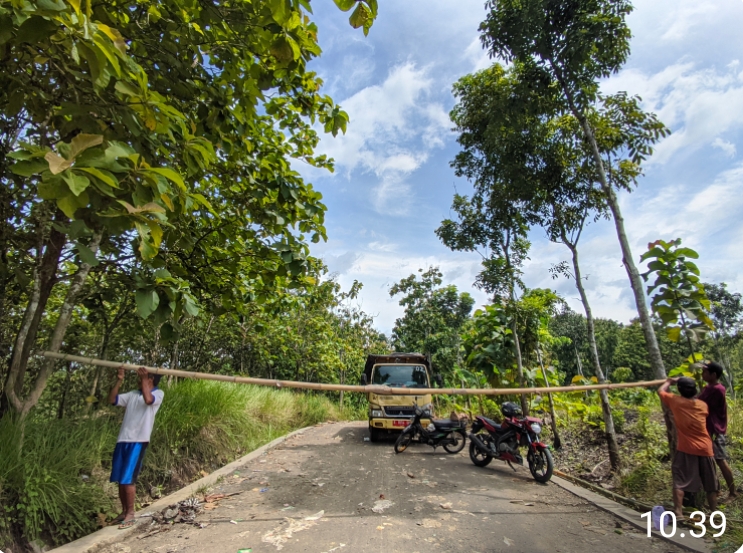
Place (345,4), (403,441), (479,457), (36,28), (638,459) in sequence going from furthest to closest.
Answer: (403,441) → (479,457) → (638,459) → (345,4) → (36,28)

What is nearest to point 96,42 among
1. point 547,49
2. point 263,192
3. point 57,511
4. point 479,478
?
point 263,192

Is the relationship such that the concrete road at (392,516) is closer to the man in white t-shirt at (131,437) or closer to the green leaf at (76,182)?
the man in white t-shirt at (131,437)

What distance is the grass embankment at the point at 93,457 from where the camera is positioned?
3.50 meters

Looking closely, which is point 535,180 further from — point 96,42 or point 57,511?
point 57,511

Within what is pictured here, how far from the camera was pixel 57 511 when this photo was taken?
A: 3619 mm

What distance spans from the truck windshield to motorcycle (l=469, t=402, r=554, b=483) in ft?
9.73

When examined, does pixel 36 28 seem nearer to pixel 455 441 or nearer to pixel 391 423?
pixel 455 441

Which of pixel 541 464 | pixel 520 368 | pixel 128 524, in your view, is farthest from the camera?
pixel 520 368

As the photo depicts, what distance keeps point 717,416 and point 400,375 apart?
7.20 meters

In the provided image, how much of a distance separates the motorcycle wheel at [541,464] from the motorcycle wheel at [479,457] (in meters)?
0.95

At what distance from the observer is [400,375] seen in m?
10.9

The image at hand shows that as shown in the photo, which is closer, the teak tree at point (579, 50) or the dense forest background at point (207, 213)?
the dense forest background at point (207, 213)

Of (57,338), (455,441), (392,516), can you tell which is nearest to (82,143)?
(57,338)

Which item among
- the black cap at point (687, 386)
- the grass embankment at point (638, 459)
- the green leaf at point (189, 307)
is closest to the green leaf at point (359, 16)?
the green leaf at point (189, 307)
